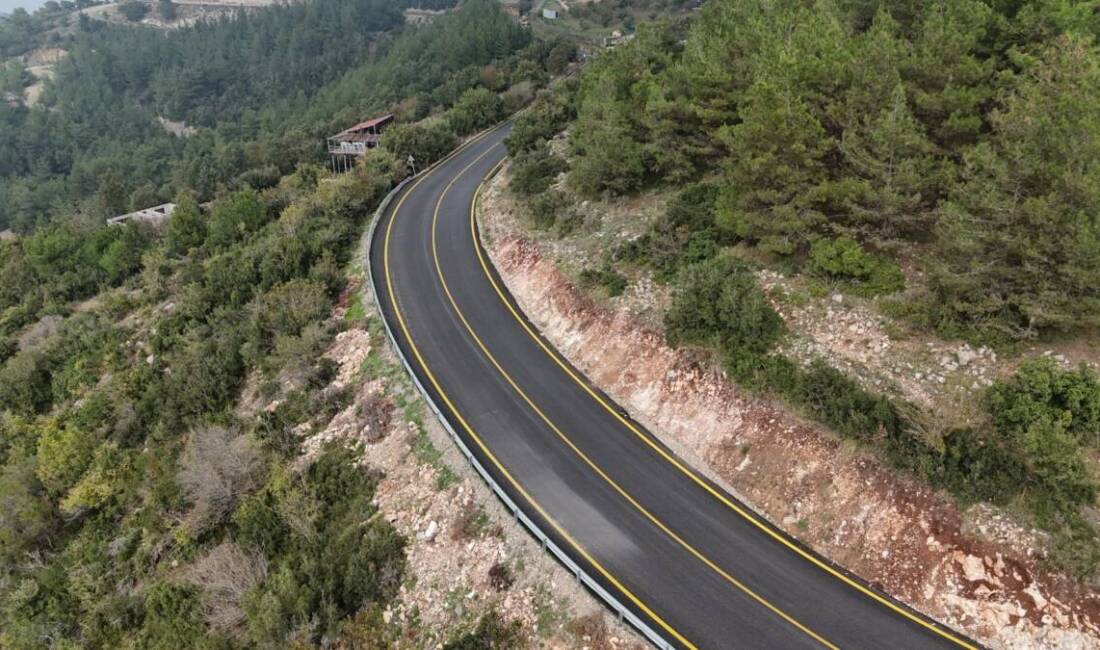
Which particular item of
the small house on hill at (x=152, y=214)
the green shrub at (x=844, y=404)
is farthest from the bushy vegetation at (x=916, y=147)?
the small house on hill at (x=152, y=214)

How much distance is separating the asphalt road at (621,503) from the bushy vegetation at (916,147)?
372 inches

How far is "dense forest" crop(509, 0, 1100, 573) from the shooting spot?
17250 mm

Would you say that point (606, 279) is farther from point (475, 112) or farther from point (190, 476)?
point (475, 112)

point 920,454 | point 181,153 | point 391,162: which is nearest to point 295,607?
point 920,454

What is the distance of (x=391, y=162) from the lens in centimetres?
5556

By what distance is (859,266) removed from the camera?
77.0 ft

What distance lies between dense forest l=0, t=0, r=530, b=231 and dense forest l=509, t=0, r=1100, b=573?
59.8 meters

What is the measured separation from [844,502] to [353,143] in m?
65.8

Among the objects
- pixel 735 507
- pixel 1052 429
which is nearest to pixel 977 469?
pixel 1052 429

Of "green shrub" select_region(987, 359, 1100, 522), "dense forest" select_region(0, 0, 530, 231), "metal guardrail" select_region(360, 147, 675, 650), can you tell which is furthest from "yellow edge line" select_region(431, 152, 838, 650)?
"dense forest" select_region(0, 0, 530, 231)

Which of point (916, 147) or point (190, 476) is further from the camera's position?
point (190, 476)

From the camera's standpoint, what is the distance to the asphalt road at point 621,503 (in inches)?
671

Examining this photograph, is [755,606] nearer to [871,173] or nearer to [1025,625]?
[1025,625]

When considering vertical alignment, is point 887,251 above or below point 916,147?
below
